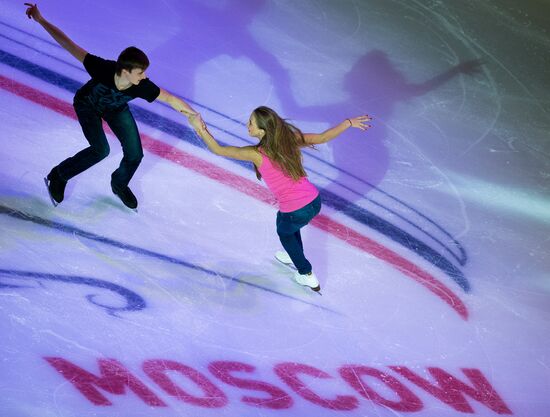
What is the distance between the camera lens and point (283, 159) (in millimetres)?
3693

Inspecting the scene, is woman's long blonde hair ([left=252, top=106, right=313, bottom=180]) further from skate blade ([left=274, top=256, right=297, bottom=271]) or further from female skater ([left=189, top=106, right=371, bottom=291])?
skate blade ([left=274, top=256, right=297, bottom=271])

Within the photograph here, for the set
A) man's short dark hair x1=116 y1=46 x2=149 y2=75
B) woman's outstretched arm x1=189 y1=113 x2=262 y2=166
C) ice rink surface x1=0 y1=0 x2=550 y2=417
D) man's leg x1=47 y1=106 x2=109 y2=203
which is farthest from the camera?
man's leg x1=47 y1=106 x2=109 y2=203

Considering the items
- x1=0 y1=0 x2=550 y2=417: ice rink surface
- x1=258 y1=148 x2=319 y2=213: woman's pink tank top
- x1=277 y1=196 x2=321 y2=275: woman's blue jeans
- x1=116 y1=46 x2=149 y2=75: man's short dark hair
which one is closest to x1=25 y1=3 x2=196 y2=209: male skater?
x1=116 y1=46 x2=149 y2=75: man's short dark hair

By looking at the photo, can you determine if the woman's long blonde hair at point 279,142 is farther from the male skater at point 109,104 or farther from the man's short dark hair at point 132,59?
the man's short dark hair at point 132,59

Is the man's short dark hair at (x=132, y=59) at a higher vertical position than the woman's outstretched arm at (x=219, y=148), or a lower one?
higher

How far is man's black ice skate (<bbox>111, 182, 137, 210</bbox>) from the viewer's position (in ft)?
14.1

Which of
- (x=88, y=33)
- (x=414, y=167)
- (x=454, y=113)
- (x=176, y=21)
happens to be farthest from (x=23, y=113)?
(x=454, y=113)

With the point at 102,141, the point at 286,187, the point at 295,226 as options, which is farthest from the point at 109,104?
the point at 295,226

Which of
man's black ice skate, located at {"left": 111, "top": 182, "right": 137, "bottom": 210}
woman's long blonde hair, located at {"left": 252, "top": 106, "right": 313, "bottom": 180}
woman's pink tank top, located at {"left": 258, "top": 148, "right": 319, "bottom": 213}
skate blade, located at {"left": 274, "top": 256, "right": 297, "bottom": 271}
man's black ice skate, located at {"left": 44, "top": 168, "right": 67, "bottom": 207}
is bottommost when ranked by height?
man's black ice skate, located at {"left": 44, "top": 168, "right": 67, "bottom": 207}

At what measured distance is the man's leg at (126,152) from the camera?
12.9 feet

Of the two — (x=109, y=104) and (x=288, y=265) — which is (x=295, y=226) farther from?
(x=109, y=104)

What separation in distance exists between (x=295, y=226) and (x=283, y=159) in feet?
1.63

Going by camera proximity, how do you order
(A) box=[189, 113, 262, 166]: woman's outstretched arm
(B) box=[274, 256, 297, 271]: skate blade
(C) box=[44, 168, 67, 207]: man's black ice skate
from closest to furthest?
1. (A) box=[189, 113, 262, 166]: woman's outstretched arm
2. (C) box=[44, 168, 67, 207]: man's black ice skate
3. (B) box=[274, 256, 297, 271]: skate blade

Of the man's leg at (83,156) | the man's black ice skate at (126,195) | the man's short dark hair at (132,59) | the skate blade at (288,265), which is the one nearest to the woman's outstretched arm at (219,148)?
the man's short dark hair at (132,59)
